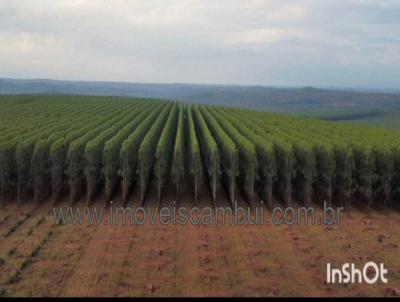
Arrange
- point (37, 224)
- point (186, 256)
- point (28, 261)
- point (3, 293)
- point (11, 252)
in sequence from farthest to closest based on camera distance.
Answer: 1. point (37, 224)
2. point (11, 252)
3. point (186, 256)
4. point (28, 261)
5. point (3, 293)

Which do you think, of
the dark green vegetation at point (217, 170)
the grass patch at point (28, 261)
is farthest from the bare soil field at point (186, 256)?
the dark green vegetation at point (217, 170)

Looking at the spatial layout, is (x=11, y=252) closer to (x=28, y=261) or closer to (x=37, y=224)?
(x=28, y=261)

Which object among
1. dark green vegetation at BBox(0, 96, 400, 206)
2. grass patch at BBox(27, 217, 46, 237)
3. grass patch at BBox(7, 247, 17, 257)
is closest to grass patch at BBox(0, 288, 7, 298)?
grass patch at BBox(7, 247, 17, 257)

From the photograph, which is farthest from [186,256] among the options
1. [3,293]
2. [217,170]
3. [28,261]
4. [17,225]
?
[217,170]

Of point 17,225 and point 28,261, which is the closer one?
point 28,261

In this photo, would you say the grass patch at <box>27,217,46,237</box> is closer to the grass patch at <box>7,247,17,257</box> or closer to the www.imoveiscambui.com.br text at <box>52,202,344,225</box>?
the www.imoveiscambui.com.br text at <box>52,202,344,225</box>

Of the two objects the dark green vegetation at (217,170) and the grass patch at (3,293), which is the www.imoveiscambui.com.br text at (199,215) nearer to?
the dark green vegetation at (217,170)
